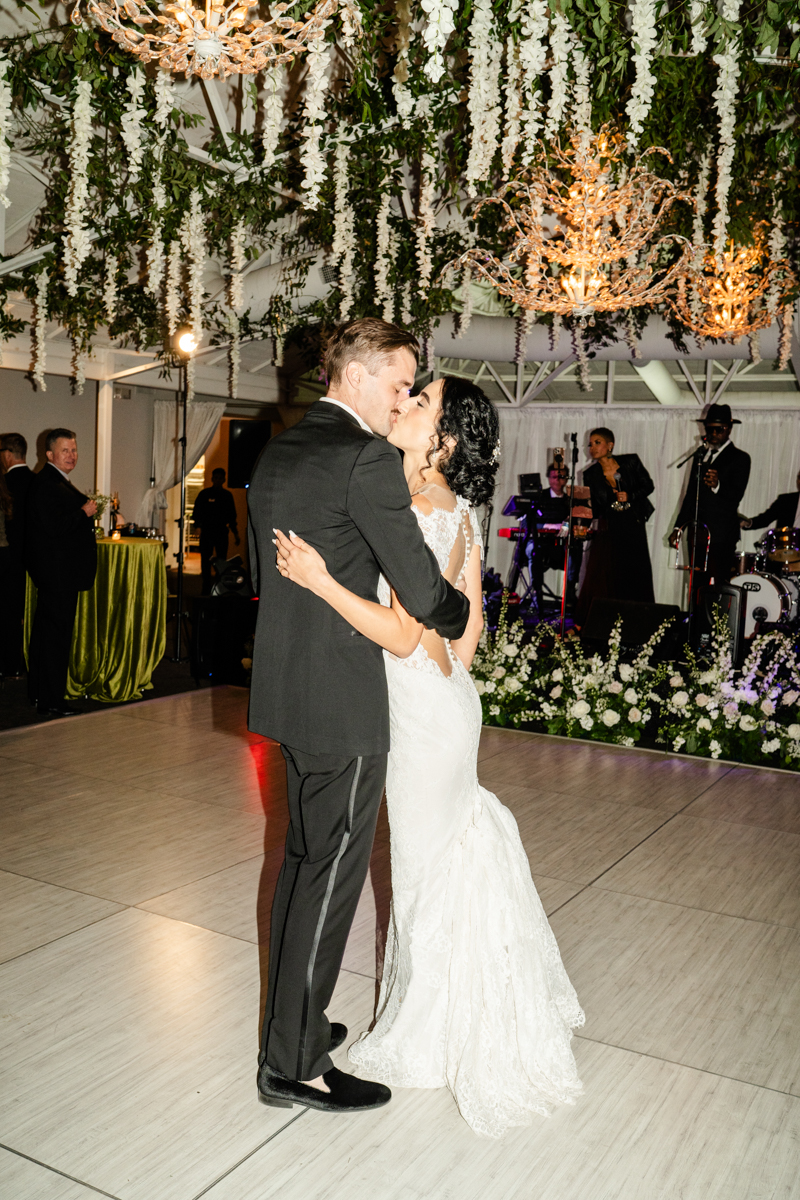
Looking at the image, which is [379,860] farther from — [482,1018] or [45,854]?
[482,1018]

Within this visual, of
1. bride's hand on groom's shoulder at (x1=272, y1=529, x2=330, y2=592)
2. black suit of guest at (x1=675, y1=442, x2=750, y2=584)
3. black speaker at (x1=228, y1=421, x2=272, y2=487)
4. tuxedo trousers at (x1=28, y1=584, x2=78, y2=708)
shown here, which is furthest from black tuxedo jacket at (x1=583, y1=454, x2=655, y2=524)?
bride's hand on groom's shoulder at (x1=272, y1=529, x2=330, y2=592)

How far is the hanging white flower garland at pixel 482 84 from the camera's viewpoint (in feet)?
11.6

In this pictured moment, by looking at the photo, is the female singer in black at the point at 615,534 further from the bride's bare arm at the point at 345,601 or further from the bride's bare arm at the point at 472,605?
the bride's bare arm at the point at 345,601

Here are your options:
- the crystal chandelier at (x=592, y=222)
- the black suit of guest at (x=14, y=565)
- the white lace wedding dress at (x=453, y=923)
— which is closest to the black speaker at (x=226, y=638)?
the black suit of guest at (x=14, y=565)

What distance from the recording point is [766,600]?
24.7 feet

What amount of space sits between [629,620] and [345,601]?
4609 millimetres

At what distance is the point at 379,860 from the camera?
3.33 m

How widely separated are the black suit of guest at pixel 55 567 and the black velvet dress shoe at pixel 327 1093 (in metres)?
4.36

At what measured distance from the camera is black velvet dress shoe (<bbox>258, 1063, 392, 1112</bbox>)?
1881 millimetres

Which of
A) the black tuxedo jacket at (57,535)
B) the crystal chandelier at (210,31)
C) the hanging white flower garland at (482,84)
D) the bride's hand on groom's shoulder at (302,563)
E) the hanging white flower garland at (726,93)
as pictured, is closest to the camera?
the bride's hand on groom's shoulder at (302,563)

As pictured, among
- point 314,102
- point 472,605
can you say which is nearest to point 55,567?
point 314,102

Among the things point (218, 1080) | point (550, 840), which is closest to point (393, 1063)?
point (218, 1080)

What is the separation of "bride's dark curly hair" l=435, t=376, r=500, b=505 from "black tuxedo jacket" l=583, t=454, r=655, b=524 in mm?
6362

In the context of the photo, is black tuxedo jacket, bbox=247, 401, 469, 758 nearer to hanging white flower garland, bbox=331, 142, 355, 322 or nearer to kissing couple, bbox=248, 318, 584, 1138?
kissing couple, bbox=248, 318, 584, 1138
